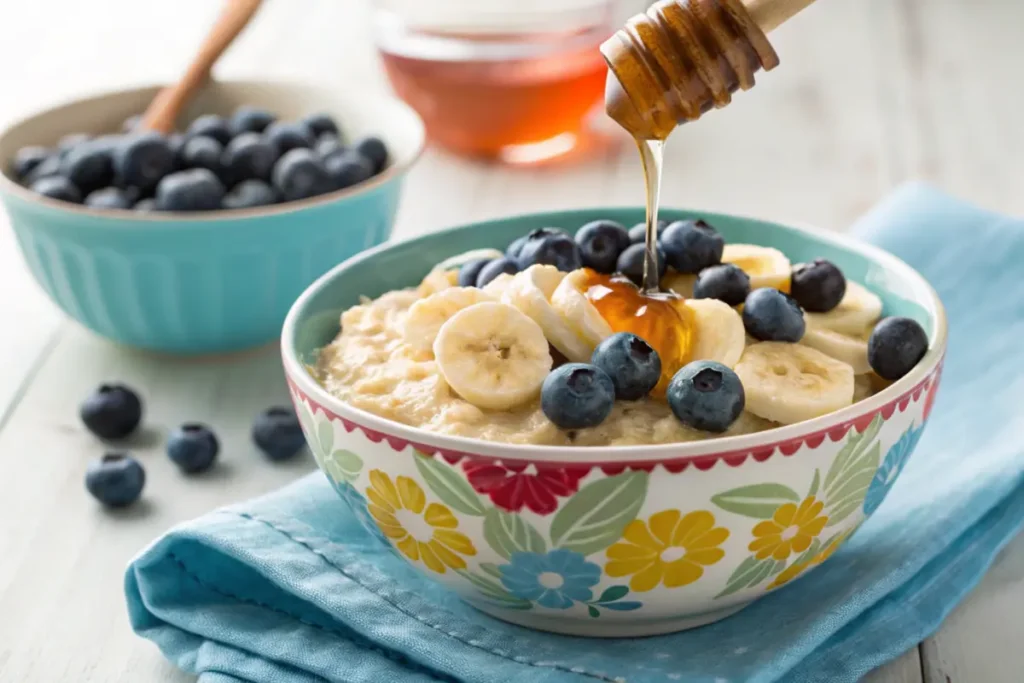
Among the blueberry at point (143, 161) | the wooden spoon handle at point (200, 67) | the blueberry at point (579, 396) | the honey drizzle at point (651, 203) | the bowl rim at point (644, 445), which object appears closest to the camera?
the bowl rim at point (644, 445)

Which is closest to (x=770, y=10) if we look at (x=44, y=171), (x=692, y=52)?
(x=692, y=52)

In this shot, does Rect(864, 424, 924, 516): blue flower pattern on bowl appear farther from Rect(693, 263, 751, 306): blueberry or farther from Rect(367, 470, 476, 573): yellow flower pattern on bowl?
Result: Rect(367, 470, 476, 573): yellow flower pattern on bowl

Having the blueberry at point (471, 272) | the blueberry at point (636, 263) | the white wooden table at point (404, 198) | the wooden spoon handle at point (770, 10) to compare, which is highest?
the wooden spoon handle at point (770, 10)

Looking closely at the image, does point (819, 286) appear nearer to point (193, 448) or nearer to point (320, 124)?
point (193, 448)

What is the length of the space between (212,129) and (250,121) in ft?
0.34

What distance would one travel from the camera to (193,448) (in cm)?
200

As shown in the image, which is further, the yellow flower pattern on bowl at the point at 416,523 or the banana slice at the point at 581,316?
the banana slice at the point at 581,316

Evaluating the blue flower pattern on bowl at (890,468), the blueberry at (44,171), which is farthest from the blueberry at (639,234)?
the blueberry at (44,171)

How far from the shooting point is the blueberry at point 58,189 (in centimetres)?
236

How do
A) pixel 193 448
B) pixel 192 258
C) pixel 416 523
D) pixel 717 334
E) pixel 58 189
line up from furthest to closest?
pixel 58 189 < pixel 192 258 < pixel 193 448 < pixel 717 334 < pixel 416 523

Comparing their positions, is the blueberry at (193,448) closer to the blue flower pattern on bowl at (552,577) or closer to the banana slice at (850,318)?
the blue flower pattern on bowl at (552,577)

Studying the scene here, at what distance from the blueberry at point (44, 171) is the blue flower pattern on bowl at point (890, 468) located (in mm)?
1660

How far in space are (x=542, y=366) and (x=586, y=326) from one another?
79mm

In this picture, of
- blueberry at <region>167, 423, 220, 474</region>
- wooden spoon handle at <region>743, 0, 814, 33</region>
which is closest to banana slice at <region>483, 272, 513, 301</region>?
wooden spoon handle at <region>743, 0, 814, 33</region>
